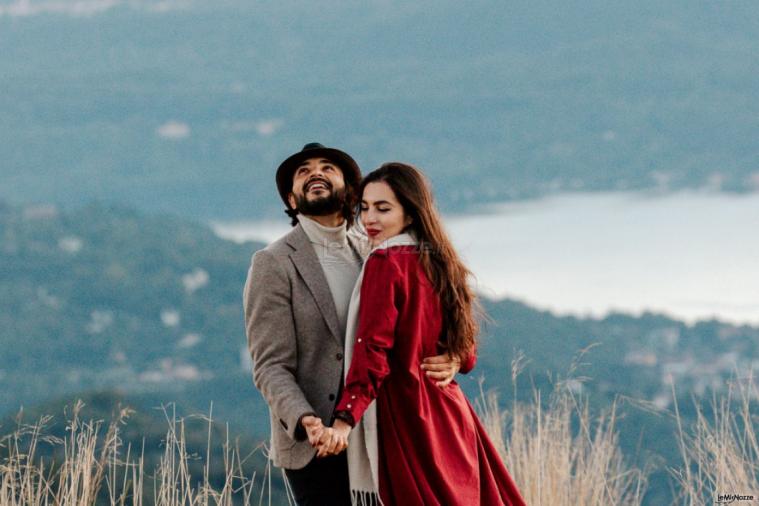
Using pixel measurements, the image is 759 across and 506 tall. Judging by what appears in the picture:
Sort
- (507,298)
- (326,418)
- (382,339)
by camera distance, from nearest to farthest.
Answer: (382,339), (326,418), (507,298)

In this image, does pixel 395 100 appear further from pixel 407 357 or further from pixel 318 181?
pixel 407 357

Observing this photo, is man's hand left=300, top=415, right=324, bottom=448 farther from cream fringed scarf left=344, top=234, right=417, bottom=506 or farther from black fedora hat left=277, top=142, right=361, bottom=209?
black fedora hat left=277, top=142, right=361, bottom=209

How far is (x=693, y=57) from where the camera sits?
8450 centimetres

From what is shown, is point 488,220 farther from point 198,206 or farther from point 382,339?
point 382,339

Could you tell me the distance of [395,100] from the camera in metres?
86.9

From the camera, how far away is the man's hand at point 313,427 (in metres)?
2.80

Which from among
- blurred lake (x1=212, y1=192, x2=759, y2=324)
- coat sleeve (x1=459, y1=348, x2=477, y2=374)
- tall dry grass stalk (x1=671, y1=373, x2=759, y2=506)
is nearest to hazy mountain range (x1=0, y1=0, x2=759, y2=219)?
blurred lake (x1=212, y1=192, x2=759, y2=324)

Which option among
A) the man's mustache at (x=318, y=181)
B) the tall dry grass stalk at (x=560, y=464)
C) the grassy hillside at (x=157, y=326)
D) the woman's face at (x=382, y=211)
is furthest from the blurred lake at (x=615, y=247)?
the woman's face at (x=382, y=211)

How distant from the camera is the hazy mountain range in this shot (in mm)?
73438

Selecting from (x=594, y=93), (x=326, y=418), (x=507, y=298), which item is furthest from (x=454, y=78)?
(x=326, y=418)

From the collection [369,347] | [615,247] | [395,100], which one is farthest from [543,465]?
[395,100]

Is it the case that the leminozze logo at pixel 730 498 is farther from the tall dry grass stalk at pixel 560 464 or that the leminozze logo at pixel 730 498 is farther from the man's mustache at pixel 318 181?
the man's mustache at pixel 318 181

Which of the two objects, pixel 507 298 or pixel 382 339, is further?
pixel 507 298

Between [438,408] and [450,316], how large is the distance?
0.21 metres
